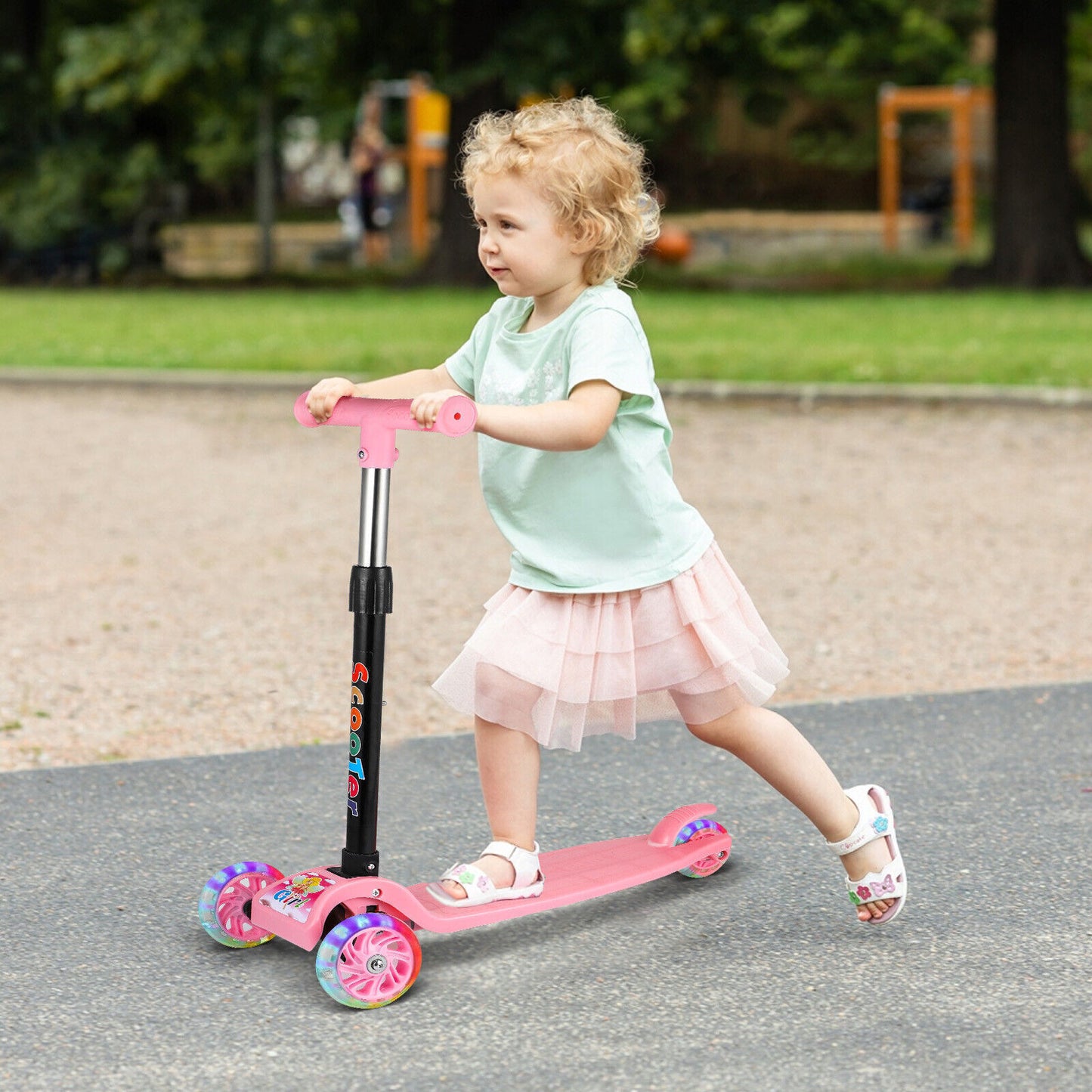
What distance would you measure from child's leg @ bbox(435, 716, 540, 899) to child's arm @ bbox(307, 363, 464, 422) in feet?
1.92

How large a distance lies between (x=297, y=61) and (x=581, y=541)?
1726cm

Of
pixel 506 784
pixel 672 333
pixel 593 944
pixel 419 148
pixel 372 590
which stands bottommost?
pixel 593 944

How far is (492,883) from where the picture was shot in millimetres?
3225

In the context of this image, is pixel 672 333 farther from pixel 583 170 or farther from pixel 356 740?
pixel 356 740

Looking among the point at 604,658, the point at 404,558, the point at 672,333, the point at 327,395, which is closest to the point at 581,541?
the point at 604,658

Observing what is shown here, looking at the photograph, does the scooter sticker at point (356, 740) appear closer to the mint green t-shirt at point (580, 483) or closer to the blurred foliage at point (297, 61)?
the mint green t-shirt at point (580, 483)

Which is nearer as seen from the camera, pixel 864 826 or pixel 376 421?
pixel 376 421

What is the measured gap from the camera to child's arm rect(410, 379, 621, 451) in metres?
2.90

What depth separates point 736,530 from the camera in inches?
291

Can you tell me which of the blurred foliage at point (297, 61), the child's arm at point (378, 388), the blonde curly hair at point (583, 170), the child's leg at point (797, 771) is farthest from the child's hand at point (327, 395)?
the blurred foliage at point (297, 61)

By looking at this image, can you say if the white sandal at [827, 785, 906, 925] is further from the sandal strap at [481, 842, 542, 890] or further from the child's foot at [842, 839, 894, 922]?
the sandal strap at [481, 842, 542, 890]

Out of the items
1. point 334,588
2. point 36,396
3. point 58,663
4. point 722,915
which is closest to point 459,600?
point 334,588

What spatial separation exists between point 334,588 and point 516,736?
3.28 m

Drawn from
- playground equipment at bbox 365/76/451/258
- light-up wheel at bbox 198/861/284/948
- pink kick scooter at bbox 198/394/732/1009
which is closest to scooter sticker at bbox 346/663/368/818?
pink kick scooter at bbox 198/394/732/1009
